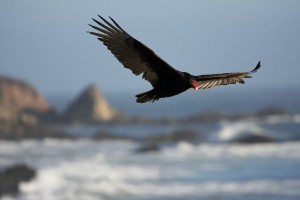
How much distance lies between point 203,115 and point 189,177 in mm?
54648

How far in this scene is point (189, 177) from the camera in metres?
48.4

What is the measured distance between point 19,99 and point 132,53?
94109 millimetres

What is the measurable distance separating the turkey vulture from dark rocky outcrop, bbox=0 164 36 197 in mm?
32012

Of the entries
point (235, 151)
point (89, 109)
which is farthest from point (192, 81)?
point (89, 109)

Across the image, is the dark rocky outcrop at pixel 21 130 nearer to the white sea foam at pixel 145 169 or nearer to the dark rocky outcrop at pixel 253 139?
the white sea foam at pixel 145 169

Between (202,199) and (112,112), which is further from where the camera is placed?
(112,112)

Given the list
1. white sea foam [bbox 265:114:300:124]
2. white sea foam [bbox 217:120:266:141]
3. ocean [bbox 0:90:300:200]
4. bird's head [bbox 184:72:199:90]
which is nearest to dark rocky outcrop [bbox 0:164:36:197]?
ocean [bbox 0:90:300:200]

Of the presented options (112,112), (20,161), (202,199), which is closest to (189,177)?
(202,199)

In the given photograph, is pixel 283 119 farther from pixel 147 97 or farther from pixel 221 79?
pixel 147 97

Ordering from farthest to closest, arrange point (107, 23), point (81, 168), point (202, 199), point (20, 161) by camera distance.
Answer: point (20, 161) < point (81, 168) < point (202, 199) < point (107, 23)

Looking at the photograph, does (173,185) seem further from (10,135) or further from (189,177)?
(10,135)

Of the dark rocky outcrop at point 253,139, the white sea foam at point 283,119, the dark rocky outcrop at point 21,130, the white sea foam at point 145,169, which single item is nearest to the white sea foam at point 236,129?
the white sea foam at point 283,119

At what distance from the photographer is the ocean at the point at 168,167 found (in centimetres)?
4212

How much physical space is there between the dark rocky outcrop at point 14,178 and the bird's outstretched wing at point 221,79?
31.4 metres
